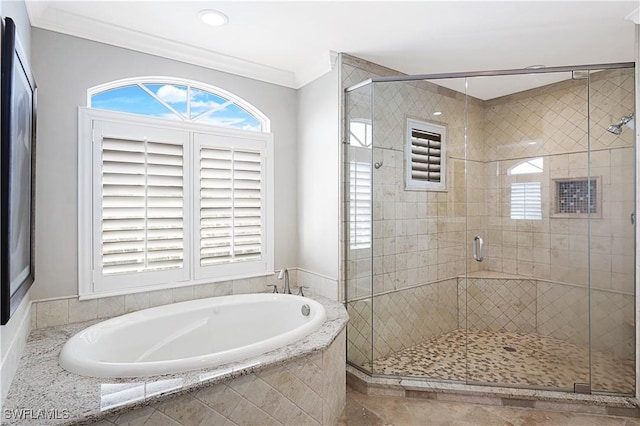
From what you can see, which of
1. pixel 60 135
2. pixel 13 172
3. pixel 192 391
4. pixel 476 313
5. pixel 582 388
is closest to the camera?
pixel 13 172

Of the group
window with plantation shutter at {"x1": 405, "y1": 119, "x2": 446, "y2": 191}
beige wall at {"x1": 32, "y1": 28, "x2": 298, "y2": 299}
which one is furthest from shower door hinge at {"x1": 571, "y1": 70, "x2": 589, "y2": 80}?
beige wall at {"x1": 32, "y1": 28, "x2": 298, "y2": 299}

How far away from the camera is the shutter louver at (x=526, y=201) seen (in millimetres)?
2939

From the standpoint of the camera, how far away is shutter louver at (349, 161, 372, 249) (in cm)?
284

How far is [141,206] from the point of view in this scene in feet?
8.19

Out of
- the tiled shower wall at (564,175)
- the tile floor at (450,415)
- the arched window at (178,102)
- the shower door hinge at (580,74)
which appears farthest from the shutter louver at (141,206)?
the shower door hinge at (580,74)

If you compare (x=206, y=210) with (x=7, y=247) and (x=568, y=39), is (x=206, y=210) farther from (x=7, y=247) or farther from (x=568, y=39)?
(x=568, y=39)

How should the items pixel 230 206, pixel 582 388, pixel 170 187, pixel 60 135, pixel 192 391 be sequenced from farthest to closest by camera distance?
1. pixel 230 206
2. pixel 170 187
3. pixel 582 388
4. pixel 60 135
5. pixel 192 391

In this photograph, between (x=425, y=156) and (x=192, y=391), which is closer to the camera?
(x=192, y=391)

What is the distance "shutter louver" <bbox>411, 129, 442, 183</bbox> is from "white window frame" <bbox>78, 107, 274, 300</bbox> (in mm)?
1263

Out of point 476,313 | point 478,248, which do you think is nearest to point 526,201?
point 478,248

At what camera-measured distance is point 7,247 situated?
4.31ft

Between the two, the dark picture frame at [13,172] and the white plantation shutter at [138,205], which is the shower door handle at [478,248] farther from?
the dark picture frame at [13,172]

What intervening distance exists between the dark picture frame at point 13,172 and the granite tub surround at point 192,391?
0.38m

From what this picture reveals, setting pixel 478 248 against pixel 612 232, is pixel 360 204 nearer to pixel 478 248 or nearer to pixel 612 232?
pixel 478 248
